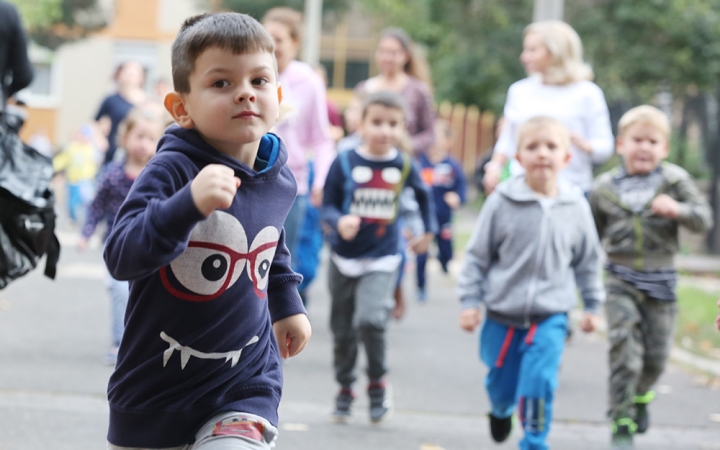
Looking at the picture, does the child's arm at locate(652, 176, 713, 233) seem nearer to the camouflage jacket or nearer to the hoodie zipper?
the camouflage jacket

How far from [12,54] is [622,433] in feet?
12.3

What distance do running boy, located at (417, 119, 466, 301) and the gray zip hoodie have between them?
5.78 meters

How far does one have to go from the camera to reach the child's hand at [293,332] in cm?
335

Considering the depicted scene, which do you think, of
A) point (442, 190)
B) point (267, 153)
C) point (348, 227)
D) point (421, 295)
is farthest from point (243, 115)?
point (442, 190)

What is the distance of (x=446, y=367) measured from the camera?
776 centimetres

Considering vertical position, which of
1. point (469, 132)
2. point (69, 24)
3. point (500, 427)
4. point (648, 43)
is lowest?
point (500, 427)

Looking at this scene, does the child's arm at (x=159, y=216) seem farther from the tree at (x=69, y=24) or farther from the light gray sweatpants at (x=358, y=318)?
the tree at (x=69, y=24)

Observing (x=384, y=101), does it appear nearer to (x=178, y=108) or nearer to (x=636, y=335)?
(x=636, y=335)

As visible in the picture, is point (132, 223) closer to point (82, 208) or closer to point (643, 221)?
point (643, 221)

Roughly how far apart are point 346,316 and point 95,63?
4264 cm

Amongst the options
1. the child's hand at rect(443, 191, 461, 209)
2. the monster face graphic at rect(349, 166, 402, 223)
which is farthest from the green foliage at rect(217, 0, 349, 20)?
the monster face graphic at rect(349, 166, 402, 223)

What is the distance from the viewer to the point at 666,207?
18.6 ft

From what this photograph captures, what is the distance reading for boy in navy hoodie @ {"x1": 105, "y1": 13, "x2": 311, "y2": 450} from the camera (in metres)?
2.89

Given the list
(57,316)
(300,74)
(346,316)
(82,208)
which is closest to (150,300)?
(346,316)
